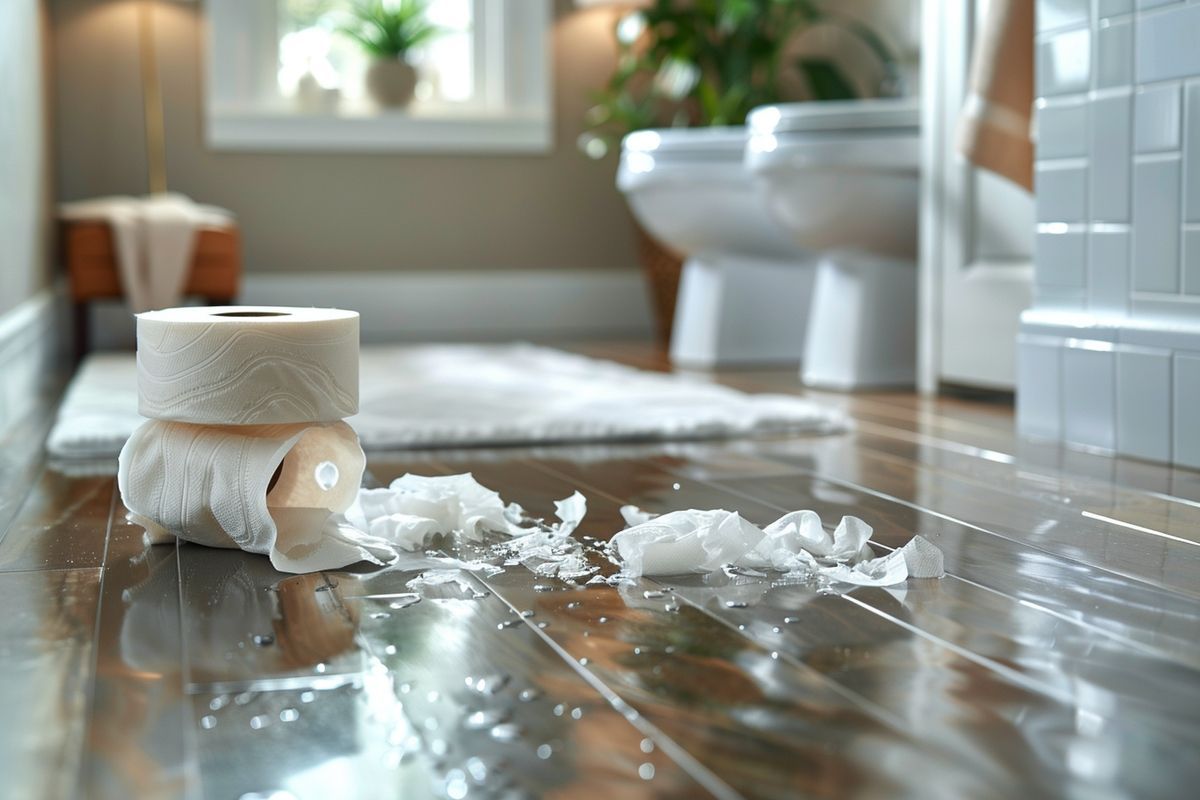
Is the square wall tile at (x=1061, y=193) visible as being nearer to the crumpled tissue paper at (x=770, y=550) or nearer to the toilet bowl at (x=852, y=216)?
the toilet bowl at (x=852, y=216)

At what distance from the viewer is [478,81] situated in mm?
4344

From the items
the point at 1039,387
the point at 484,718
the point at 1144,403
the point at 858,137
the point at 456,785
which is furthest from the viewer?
the point at 858,137

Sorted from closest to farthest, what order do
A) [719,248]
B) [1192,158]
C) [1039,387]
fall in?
[1192,158], [1039,387], [719,248]

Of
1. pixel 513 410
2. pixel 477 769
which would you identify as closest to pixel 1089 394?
pixel 513 410

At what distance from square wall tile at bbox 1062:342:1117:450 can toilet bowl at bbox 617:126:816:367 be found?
136cm

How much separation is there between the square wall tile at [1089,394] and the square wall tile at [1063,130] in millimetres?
281

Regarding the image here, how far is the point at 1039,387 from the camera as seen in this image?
2.09 metres

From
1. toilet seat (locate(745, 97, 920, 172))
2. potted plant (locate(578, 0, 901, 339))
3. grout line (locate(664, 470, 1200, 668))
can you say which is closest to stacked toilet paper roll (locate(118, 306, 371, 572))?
grout line (locate(664, 470, 1200, 668))

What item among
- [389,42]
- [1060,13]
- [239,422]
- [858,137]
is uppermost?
[389,42]

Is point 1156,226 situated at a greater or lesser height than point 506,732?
greater

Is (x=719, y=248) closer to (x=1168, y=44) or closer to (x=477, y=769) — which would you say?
(x=1168, y=44)

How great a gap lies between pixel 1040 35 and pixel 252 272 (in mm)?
2685

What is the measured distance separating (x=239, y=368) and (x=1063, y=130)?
1.30 metres

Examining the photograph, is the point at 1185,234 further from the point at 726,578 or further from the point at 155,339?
the point at 155,339
